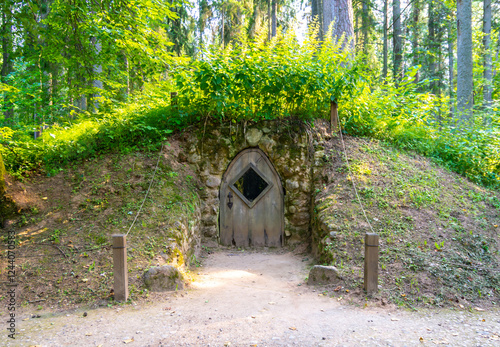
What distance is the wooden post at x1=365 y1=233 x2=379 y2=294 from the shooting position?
150 inches

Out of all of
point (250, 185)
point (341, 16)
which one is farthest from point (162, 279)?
point (341, 16)

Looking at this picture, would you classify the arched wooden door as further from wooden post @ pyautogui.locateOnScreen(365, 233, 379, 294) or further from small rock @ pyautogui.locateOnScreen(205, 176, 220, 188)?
wooden post @ pyautogui.locateOnScreen(365, 233, 379, 294)

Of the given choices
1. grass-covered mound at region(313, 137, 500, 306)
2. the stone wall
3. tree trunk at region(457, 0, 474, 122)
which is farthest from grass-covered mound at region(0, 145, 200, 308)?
tree trunk at region(457, 0, 474, 122)

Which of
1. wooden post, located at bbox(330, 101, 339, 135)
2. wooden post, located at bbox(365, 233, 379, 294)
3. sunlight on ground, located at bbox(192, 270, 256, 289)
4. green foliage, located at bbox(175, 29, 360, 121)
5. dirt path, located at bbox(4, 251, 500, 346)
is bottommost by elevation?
sunlight on ground, located at bbox(192, 270, 256, 289)

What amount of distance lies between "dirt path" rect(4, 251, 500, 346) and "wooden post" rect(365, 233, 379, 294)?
0.30 m

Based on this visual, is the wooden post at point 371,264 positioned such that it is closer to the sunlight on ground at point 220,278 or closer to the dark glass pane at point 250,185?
the sunlight on ground at point 220,278

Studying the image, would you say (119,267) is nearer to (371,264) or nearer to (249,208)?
(371,264)

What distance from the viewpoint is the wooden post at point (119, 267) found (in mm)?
3654

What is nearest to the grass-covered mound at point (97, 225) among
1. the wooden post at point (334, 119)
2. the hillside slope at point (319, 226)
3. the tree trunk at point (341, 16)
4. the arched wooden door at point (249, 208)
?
the hillside slope at point (319, 226)

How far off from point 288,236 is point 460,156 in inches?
192

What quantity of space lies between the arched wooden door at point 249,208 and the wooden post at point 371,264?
2.89 m

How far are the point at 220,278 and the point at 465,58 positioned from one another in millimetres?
9326

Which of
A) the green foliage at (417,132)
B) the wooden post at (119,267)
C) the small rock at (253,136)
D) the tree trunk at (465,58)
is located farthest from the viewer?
the tree trunk at (465,58)

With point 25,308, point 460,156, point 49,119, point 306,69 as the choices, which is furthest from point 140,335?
point 49,119
